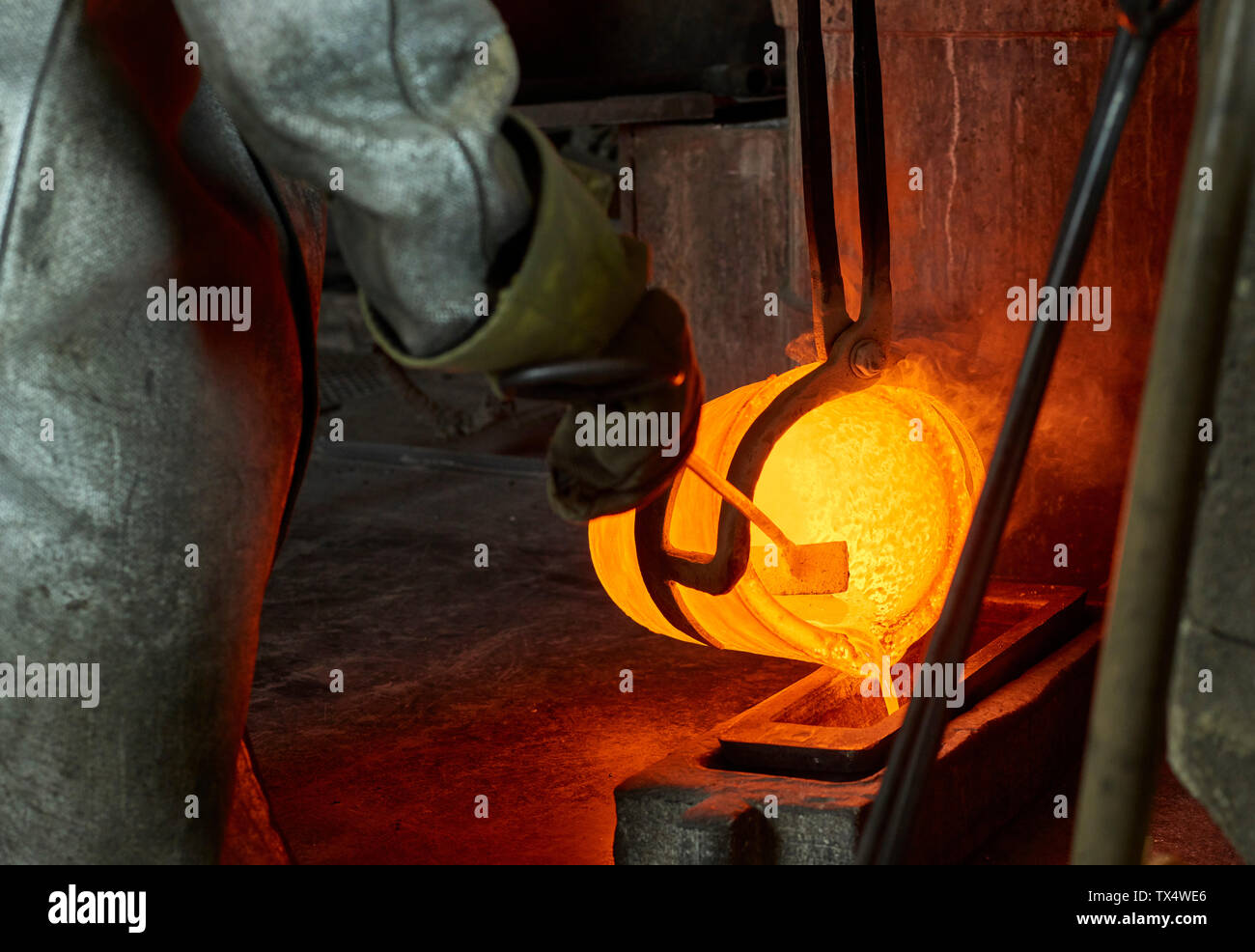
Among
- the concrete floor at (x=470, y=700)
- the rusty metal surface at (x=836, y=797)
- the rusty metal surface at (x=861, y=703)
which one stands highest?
the rusty metal surface at (x=861, y=703)

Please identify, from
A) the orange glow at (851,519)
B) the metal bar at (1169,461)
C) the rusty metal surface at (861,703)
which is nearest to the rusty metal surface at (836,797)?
the rusty metal surface at (861,703)

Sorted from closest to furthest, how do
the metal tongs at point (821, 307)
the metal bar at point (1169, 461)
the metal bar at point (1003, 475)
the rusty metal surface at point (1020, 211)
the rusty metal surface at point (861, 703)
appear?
the metal bar at point (1169, 461), the metal bar at point (1003, 475), the metal tongs at point (821, 307), the rusty metal surface at point (861, 703), the rusty metal surface at point (1020, 211)

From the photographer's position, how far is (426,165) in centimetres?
151

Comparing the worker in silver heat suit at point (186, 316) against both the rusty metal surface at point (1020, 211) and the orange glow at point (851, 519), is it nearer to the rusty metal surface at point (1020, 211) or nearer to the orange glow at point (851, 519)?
the orange glow at point (851, 519)

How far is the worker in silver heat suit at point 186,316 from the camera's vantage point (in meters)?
1.53

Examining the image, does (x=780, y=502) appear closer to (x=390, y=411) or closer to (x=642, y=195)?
(x=642, y=195)

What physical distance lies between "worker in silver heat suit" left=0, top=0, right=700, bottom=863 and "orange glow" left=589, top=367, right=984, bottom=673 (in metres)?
0.73

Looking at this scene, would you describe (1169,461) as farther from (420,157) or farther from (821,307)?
(821,307)

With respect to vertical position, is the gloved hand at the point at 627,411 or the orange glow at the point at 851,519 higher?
the gloved hand at the point at 627,411

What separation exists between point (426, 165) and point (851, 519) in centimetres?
133

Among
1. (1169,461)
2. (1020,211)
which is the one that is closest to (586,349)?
(1169,461)

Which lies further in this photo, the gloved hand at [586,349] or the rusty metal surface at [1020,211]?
the rusty metal surface at [1020,211]

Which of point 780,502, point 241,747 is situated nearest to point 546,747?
point 780,502

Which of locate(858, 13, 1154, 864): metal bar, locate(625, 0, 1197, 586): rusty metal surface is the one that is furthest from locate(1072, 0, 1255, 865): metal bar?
locate(625, 0, 1197, 586): rusty metal surface
